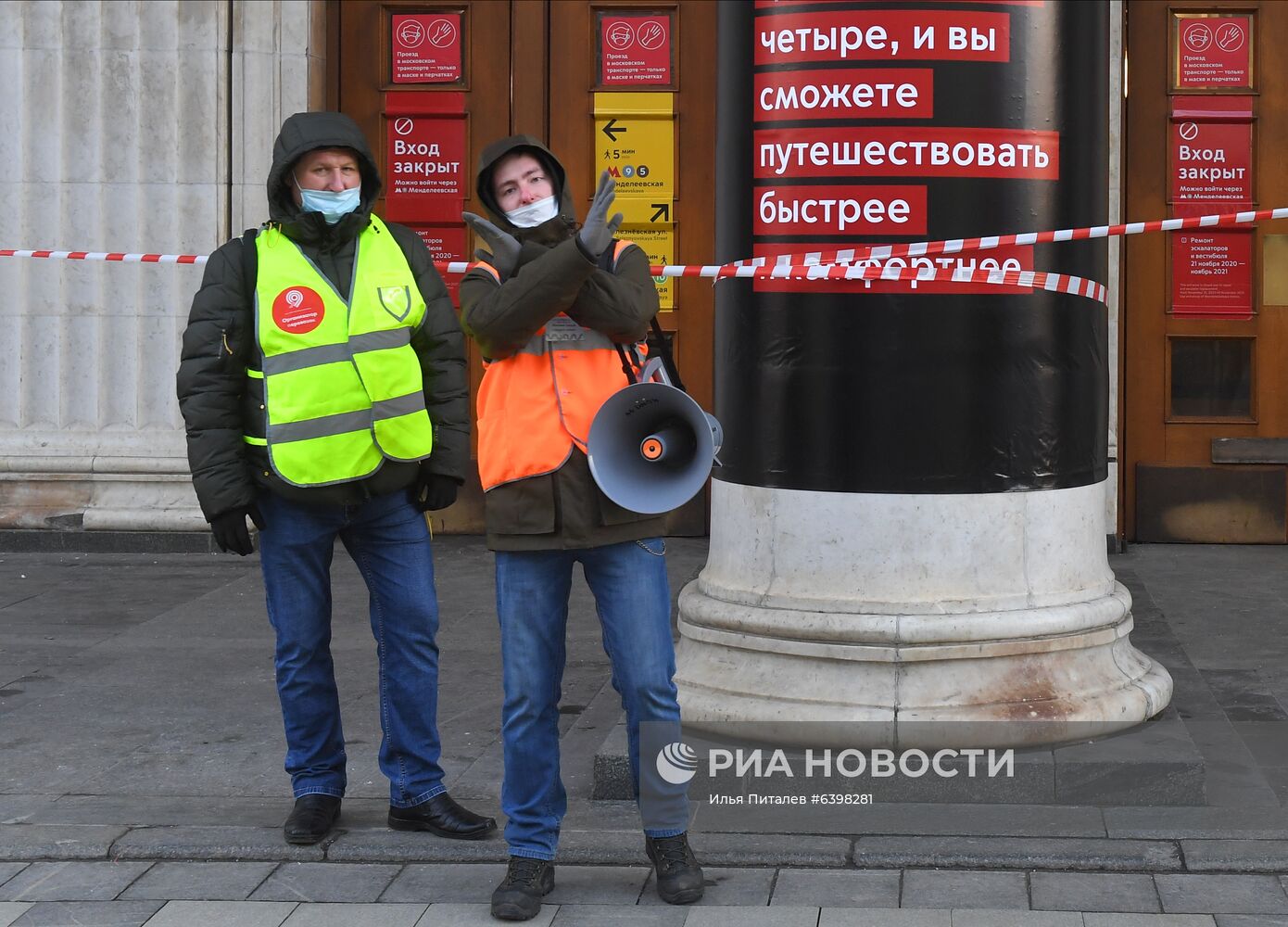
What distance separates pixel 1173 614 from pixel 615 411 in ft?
13.9

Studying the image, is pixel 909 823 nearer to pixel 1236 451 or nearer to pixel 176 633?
pixel 176 633

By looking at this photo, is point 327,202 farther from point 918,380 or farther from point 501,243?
point 918,380

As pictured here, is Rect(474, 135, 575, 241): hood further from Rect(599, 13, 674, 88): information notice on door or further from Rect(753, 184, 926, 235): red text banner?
Rect(599, 13, 674, 88): information notice on door

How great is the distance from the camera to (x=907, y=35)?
5.15 metres

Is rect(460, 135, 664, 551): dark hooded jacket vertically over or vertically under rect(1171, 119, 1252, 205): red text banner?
under

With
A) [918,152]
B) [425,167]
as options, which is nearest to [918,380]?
[918,152]

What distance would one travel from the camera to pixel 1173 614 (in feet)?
25.3

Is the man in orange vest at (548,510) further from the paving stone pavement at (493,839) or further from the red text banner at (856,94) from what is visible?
the red text banner at (856,94)

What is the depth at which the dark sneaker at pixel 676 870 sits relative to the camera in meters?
4.30

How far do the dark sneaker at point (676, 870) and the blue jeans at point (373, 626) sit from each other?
2.53 ft

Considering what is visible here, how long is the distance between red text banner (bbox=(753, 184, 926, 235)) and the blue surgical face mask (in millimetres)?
1300

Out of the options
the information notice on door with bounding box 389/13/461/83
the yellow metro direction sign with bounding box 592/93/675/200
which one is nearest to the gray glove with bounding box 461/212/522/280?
the yellow metro direction sign with bounding box 592/93/675/200

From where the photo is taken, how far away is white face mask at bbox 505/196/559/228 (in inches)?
171

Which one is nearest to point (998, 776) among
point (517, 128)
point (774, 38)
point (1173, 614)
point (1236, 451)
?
point (774, 38)
